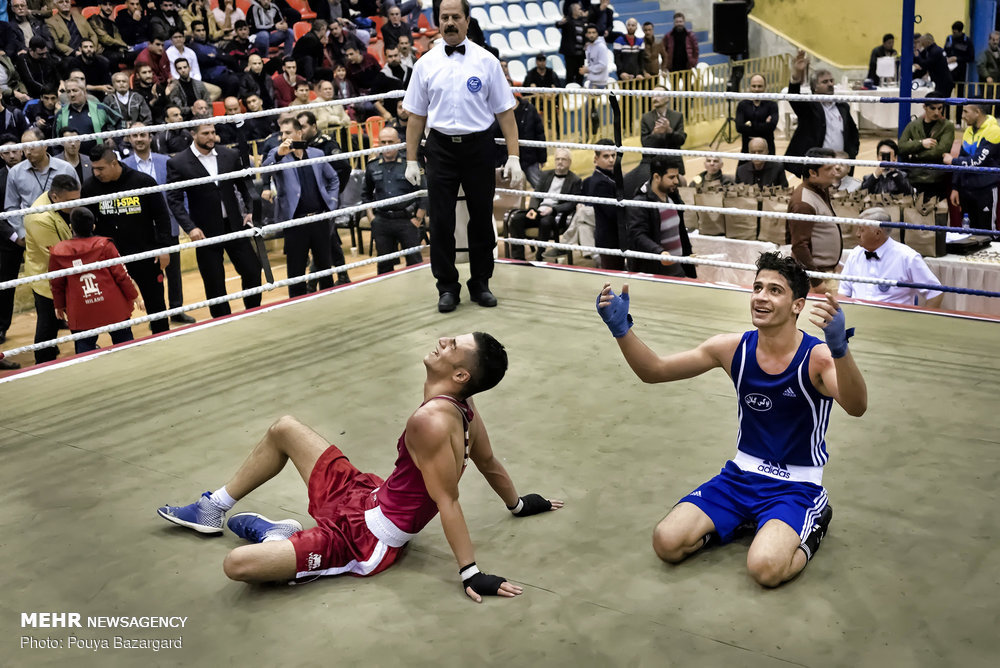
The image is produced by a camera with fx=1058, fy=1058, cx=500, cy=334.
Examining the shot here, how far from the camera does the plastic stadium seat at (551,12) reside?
1684cm

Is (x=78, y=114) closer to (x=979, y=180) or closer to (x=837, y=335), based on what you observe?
(x=979, y=180)

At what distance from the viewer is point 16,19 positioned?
10719mm

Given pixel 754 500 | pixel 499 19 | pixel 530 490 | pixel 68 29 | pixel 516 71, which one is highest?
pixel 68 29

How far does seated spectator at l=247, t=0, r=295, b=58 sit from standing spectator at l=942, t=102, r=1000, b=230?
739 centimetres

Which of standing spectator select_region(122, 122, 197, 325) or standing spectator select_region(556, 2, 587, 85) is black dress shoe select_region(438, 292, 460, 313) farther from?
standing spectator select_region(556, 2, 587, 85)

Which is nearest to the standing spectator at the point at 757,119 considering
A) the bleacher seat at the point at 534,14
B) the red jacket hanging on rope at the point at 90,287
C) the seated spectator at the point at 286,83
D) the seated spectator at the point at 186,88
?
the seated spectator at the point at 286,83

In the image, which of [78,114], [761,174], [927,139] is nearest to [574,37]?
[927,139]

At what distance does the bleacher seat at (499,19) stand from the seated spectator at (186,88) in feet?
22.6

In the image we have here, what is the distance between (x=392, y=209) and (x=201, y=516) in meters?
3.96

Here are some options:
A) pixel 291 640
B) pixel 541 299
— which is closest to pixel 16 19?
pixel 541 299

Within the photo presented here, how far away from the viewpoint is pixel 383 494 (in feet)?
10.1

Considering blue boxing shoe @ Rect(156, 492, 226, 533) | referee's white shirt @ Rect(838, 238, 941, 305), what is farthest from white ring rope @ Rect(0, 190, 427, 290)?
referee's white shirt @ Rect(838, 238, 941, 305)

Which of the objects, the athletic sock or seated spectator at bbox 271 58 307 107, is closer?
the athletic sock

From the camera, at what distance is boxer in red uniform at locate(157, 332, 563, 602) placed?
9.59 feet
